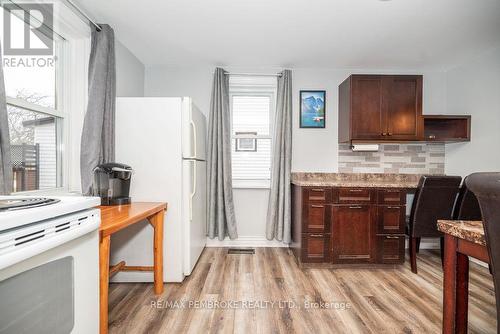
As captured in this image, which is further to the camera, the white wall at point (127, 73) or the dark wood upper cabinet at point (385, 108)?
the dark wood upper cabinet at point (385, 108)

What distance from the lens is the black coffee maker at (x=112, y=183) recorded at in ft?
6.16

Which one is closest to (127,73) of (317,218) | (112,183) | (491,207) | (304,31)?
(112,183)

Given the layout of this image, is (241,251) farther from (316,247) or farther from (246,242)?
(316,247)

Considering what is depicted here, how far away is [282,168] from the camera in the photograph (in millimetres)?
2996

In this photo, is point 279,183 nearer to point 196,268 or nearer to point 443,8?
point 196,268

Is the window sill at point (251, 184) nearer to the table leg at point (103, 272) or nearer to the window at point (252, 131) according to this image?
the window at point (252, 131)

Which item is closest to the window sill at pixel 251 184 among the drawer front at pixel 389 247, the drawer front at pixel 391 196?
the drawer front at pixel 391 196

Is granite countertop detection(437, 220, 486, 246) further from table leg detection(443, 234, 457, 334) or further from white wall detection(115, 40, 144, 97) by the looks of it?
white wall detection(115, 40, 144, 97)

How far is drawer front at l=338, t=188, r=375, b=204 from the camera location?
8.16 feet

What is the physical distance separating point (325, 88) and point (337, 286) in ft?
7.90

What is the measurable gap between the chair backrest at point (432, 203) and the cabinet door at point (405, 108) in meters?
0.73

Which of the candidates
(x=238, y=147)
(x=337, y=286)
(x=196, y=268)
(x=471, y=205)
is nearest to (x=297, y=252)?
(x=337, y=286)

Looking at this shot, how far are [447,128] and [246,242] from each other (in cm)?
302

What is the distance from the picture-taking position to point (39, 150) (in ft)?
5.93
